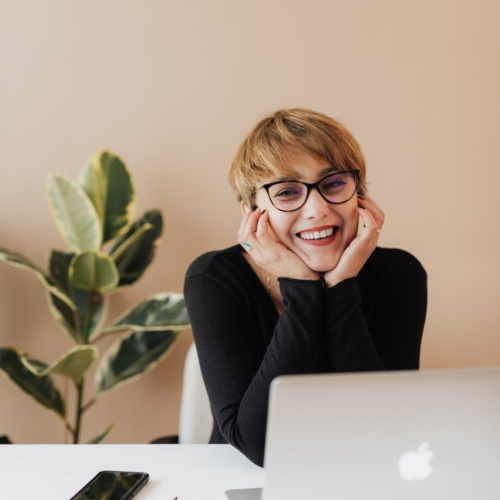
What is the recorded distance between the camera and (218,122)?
223 centimetres

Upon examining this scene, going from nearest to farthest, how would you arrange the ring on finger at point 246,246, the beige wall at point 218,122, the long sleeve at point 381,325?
the long sleeve at point 381,325, the ring on finger at point 246,246, the beige wall at point 218,122

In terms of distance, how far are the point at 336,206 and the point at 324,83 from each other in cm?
113

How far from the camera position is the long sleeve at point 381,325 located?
121 centimetres

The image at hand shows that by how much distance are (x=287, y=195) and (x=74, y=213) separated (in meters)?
0.85

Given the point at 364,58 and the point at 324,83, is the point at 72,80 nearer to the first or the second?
the point at 324,83

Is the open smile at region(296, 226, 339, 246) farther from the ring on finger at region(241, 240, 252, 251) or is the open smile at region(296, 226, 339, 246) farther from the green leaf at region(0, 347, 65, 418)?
the green leaf at region(0, 347, 65, 418)

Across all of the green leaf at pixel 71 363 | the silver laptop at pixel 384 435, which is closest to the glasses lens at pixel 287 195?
the silver laptop at pixel 384 435

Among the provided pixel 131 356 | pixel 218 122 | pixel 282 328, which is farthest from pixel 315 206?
pixel 218 122

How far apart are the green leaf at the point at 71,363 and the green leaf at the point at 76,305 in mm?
184

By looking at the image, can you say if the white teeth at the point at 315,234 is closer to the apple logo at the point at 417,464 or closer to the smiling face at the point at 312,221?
the smiling face at the point at 312,221

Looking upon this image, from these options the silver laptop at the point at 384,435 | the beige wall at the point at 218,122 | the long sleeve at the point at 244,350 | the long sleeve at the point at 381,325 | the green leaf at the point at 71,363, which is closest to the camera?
the silver laptop at the point at 384,435

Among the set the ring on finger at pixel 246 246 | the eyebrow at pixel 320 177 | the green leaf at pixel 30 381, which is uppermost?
the eyebrow at pixel 320 177

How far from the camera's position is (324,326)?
1.25m

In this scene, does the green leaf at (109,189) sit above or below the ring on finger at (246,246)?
above
